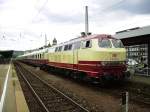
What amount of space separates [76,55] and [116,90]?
399 centimetres

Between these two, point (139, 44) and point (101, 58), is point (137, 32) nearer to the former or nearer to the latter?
point (139, 44)

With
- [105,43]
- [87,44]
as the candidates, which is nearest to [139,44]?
[105,43]

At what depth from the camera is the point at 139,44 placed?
77.2ft

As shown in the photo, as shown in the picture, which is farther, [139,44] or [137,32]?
[139,44]

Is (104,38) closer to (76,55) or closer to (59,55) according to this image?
(76,55)

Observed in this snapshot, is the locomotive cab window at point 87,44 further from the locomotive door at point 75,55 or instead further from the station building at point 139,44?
the station building at point 139,44

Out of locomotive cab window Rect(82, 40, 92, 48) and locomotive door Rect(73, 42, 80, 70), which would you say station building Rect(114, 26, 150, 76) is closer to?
→ locomotive door Rect(73, 42, 80, 70)

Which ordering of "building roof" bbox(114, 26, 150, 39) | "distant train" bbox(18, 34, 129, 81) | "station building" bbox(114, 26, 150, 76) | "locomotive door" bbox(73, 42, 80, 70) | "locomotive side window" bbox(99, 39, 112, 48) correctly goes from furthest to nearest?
"station building" bbox(114, 26, 150, 76) → "building roof" bbox(114, 26, 150, 39) → "locomotive door" bbox(73, 42, 80, 70) → "locomotive side window" bbox(99, 39, 112, 48) → "distant train" bbox(18, 34, 129, 81)

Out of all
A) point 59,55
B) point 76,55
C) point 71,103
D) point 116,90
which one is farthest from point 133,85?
point 59,55

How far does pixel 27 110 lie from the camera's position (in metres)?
11.5

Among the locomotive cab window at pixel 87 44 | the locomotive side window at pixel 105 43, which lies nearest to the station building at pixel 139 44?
the locomotive side window at pixel 105 43

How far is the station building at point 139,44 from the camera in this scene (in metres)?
20.9

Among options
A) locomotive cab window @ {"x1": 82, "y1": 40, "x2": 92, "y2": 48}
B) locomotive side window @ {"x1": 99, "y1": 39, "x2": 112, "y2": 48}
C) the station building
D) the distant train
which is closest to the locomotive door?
the distant train

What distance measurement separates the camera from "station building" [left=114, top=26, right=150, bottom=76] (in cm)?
2086
